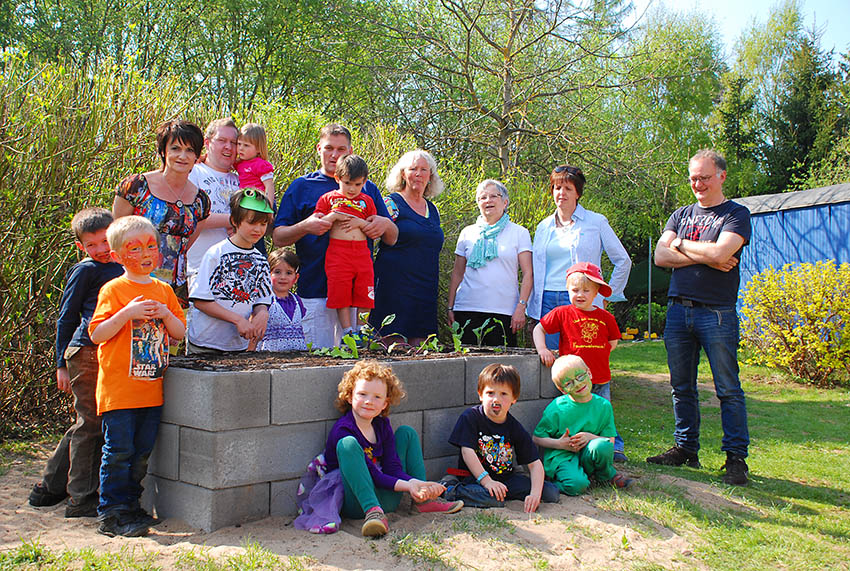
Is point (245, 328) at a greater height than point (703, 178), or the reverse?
point (703, 178)

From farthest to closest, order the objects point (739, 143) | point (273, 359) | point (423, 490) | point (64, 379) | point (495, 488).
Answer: point (739, 143) → point (273, 359) → point (495, 488) → point (64, 379) → point (423, 490)

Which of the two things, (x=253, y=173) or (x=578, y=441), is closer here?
(x=578, y=441)

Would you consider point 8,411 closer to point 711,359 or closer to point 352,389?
point 352,389

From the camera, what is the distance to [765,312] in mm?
9930

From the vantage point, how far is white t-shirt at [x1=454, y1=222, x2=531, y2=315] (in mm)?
5207

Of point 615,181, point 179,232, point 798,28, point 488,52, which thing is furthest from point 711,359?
point 798,28

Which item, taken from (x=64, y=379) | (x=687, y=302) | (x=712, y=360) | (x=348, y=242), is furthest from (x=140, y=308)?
(x=712, y=360)

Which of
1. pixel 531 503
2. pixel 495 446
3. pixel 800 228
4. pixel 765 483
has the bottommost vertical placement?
pixel 765 483

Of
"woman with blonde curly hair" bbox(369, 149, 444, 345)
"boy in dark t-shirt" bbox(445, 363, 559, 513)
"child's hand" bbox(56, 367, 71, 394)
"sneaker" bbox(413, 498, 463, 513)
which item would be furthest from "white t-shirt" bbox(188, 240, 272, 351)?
"sneaker" bbox(413, 498, 463, 513)

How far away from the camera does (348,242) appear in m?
4.70

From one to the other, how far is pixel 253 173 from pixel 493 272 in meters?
1.82

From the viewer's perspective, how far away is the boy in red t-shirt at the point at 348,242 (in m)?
4.62

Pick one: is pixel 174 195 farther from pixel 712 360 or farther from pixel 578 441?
pixel 712 360

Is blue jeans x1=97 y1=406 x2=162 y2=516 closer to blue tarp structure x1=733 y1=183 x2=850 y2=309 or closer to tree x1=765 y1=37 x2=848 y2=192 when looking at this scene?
blue tarp structure x1=733 y1=183 x2=850 y2=309
